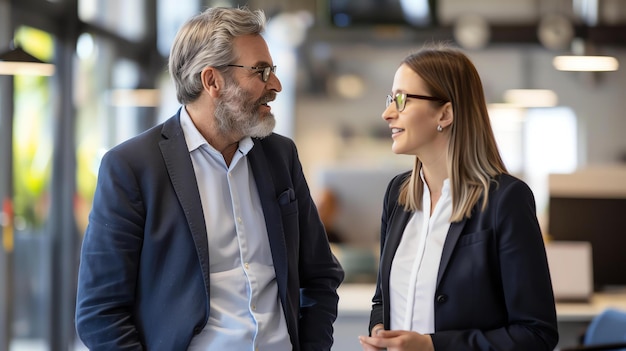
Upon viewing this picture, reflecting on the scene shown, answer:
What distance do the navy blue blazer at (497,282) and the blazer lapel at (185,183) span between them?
59cm

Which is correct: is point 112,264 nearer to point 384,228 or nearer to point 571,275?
point 384,228

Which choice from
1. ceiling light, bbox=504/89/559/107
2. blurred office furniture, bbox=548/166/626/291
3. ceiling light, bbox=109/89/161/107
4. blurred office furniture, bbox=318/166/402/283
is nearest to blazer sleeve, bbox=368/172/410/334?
blurred office furniture, bbox=548/166/626/291

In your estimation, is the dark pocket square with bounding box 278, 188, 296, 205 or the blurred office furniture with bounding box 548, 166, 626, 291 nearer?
the dark pocket square with bounding box 278, 188, 296, 205

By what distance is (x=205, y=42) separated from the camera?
2.22m

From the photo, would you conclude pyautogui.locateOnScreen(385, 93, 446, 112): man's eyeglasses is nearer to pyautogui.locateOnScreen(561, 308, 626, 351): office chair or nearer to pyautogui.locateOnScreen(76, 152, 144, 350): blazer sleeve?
pyautogui.locateOnScreen(76, 152, 144, 350): blazer sleeve

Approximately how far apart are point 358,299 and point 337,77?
28.3 feet

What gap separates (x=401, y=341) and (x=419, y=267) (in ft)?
0.70

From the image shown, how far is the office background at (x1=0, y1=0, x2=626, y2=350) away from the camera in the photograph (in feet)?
18.0

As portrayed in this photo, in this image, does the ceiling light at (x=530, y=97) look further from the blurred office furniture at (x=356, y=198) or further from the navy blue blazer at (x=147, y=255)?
the navy blue blazer at (x=147, y=255)

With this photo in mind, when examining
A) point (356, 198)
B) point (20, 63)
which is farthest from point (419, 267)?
point (356, 198)

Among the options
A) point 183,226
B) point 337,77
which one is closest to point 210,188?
point 183,226

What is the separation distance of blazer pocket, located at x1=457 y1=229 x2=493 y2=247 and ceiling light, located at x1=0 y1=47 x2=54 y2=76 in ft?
6.09

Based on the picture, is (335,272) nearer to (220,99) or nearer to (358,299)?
(220,99)

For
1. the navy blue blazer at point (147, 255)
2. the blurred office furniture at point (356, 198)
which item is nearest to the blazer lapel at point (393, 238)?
the navy blue blazer at point (147, 255)
